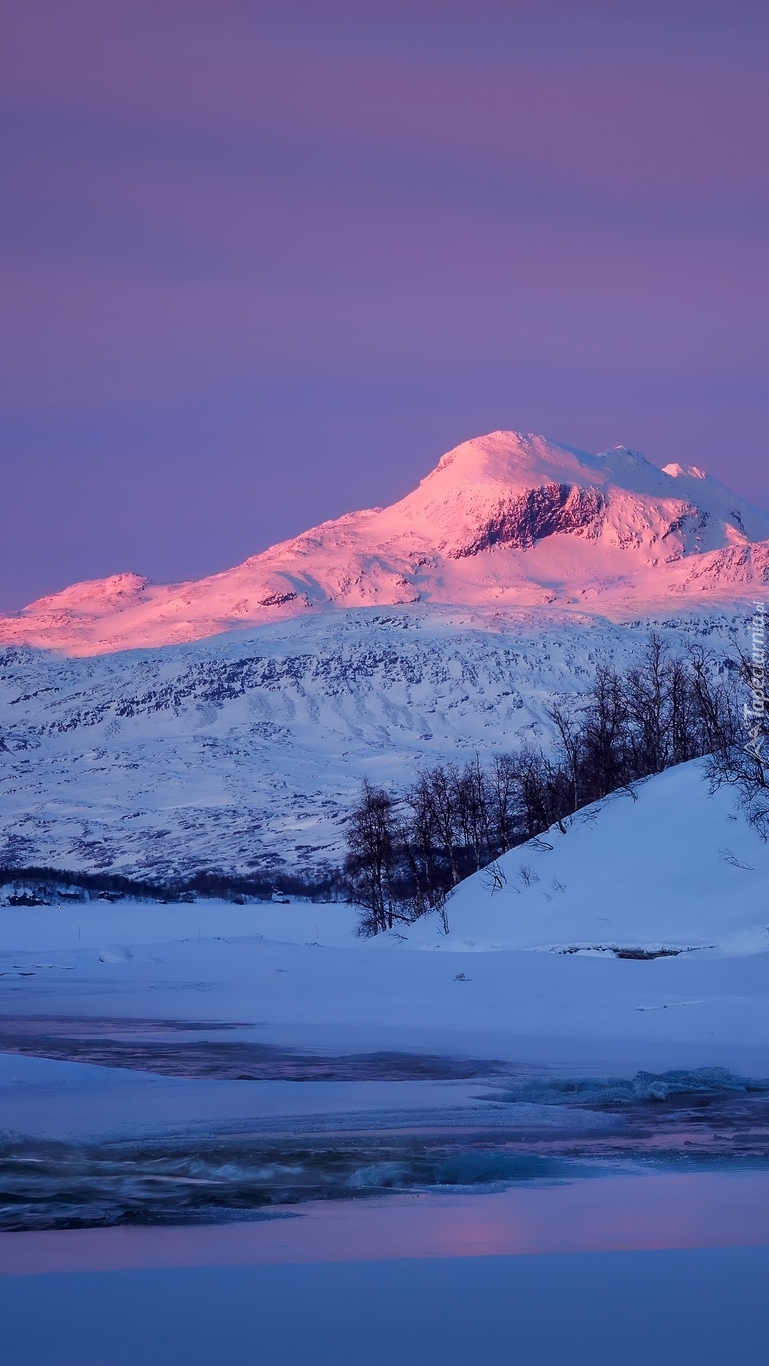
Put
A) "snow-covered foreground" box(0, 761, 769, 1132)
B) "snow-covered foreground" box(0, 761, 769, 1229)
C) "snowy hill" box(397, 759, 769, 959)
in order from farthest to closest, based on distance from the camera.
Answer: "snowy hill" box(397, 759, 769, 959), "snow-covered foreground" box(0, 761, 769, 1132), "snow-covered foreground" box(0, 761, 769, 1229)

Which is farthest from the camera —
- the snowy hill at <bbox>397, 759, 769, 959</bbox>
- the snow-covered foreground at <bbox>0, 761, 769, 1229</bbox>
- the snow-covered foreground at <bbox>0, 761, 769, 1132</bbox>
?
the snowy hill at <bbox>397, 759, 769, 959</bbox>

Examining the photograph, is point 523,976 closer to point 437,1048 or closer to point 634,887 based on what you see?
point 437,1048

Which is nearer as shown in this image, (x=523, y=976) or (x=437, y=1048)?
(x=437, y=1048)

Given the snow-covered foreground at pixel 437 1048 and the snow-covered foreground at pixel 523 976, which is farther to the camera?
the snow-covered foreground at pixel 523 976

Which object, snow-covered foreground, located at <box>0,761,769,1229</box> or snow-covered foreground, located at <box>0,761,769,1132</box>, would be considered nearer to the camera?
snow-covered foreground, located at <box>0,761,769,1229</box>

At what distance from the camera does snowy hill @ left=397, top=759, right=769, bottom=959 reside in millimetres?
42750

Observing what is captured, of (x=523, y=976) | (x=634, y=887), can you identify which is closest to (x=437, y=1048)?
(x=523, y=976)

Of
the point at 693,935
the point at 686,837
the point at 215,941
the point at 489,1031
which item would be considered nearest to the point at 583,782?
the point at 215,941

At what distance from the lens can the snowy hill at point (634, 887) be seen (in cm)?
4275

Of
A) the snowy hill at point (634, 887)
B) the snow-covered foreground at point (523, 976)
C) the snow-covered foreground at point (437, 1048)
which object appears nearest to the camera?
the snow-covered foreground at point (437, 1048)

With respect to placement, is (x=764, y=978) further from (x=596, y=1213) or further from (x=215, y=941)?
(x=215, y=941)

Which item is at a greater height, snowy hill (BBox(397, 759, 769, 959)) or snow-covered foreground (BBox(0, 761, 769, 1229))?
snowy hill (BBox(397, 759, 769, 959))

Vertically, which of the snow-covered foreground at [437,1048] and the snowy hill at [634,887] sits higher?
the snowy hill at [634,887]

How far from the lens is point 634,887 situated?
48500 millimetres
